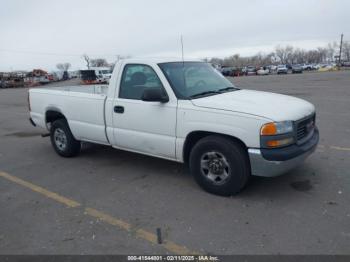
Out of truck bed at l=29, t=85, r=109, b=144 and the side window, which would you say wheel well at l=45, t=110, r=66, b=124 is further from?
the side window

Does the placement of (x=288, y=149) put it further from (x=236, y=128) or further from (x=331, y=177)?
(x=331, y=177)

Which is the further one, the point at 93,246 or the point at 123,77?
the point at 123,77

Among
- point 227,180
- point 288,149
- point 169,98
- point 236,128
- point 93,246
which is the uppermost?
point 169,98

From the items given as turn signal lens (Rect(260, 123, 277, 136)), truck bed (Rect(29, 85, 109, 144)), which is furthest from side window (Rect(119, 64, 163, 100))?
turn signal lens (Rect(260, 123, 277, 136))

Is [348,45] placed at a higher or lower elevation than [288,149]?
higher

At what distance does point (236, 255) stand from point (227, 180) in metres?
1.27

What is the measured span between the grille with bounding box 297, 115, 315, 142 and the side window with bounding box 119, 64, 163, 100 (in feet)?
6.65

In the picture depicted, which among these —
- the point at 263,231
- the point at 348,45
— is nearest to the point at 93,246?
the point at 263,231

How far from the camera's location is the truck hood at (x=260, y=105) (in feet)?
13.0

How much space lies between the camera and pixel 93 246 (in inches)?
130

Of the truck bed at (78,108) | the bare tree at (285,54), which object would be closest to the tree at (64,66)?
the bare tree at (285,54)

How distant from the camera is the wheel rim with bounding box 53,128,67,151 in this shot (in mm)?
6373

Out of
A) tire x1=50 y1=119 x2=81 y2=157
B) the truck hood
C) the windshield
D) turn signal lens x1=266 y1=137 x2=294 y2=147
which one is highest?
the windshield

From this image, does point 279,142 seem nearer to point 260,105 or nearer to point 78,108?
point 260,105
